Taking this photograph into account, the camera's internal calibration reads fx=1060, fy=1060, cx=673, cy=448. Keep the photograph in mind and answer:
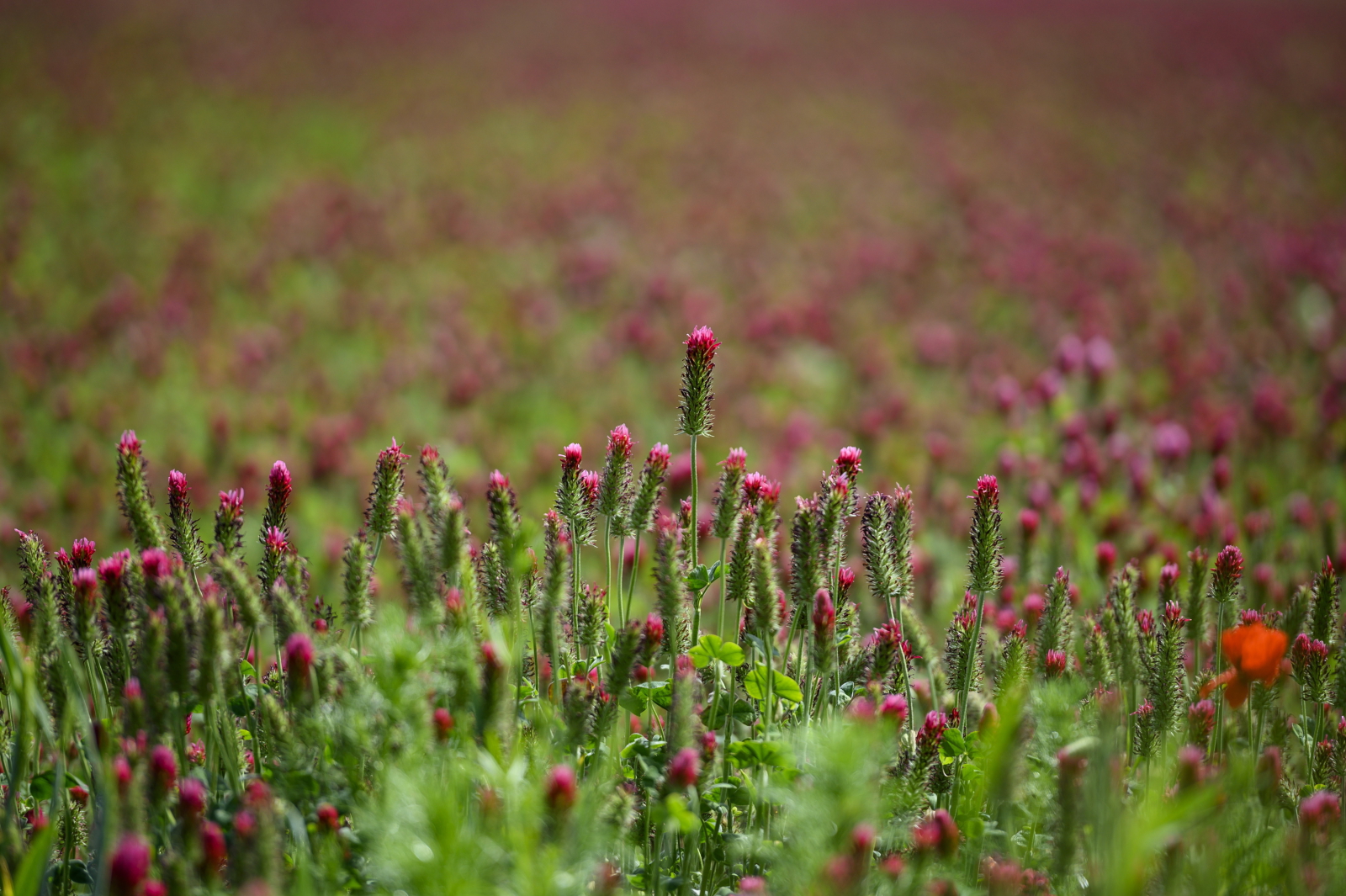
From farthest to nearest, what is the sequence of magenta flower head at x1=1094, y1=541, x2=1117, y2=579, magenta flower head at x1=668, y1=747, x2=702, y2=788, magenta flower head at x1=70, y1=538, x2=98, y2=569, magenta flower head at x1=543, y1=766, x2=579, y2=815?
magenta flower head at x1=1094, y1=541, x2=1117, y2=579 < magenta flower head at x1=70, y1=538, x2=98, y2=569 < magenta flower head at x1=668, y1=747, x2=702, y2=788 < magenta flower head at x1=543, y1=766, x2=579, y2=815

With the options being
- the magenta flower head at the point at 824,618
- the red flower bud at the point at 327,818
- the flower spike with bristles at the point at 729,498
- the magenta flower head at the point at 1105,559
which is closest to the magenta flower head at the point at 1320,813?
the magenta flower head at the point at 824,618

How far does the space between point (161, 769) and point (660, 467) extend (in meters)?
1.05

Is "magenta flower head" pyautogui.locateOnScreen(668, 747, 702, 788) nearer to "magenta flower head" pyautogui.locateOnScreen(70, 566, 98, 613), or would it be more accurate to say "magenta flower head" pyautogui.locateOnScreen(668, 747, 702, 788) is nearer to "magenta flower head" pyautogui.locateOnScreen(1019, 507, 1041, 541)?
"magenta flower head" pyautogui.locateOnScreen(70, 566, 98, 613)

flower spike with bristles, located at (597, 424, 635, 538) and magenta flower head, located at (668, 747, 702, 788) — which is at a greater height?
flower spike with bristles, located at (597, 424, 635, 538)

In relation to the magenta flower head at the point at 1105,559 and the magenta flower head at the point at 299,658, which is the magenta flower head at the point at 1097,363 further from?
the magenta flower head at the point at 299,658

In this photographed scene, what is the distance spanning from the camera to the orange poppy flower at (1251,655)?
188 centimetres

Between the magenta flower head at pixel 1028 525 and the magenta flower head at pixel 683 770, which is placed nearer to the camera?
the magenta flower head at pixel 683 770

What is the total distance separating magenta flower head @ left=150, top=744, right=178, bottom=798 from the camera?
5.38 ft

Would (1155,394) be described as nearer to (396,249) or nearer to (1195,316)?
(1195,316)

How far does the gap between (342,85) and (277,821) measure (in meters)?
16.1

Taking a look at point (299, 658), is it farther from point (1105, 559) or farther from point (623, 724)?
A: point (1105, 559)

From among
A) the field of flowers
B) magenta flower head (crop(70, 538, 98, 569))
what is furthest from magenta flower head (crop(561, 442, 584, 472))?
magenta flower head (crop(70, 538, 98, 569))

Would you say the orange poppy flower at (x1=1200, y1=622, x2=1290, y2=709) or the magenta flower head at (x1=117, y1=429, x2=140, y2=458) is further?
the magenta flower head at (x1=117, y1=429, x2=140, y2=458)

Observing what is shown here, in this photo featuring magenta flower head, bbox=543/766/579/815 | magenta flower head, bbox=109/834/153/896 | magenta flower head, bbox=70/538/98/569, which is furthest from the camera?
magenta flower head, bbox=70/538/98/569
